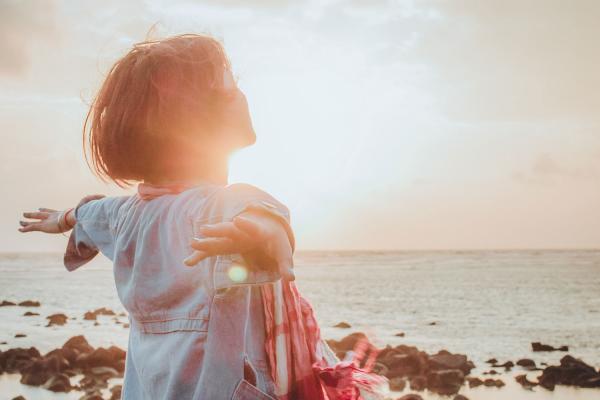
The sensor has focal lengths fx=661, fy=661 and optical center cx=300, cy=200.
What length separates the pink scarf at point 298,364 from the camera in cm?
178

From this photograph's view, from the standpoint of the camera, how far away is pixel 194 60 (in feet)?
6.60

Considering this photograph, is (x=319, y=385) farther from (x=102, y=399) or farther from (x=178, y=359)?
(x=102, y=399)

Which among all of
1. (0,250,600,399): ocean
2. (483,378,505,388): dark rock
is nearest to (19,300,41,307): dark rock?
(0,250,600,399): ocean

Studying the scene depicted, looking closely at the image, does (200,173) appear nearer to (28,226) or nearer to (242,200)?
(242,200)

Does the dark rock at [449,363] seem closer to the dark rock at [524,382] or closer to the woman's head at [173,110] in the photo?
the dark rock at [524,382]

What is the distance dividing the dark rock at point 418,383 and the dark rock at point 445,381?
0.07 m

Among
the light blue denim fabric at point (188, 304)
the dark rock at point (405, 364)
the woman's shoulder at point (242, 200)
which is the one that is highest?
the woman's shoulder at point (242, 200)

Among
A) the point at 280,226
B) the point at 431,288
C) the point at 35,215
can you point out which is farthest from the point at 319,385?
the point at 431,288

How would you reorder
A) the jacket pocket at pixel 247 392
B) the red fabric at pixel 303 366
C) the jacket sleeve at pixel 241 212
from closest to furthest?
the jacket sleeve at pixel 241 212
the jacket pocket at pixel 247 392
the red fabric at pixel 303 366

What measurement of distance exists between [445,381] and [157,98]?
779cm

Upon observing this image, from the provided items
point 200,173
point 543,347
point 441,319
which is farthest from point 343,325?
point 200,173

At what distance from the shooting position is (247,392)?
5.57 feet

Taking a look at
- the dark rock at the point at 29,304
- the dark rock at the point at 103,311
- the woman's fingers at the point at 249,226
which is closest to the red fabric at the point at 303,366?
the woman's fingers at the point at 249,226

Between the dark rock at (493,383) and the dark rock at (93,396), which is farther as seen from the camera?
the dark rock at (493,383)
